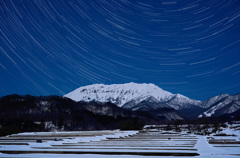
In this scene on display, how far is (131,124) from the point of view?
77.2 m

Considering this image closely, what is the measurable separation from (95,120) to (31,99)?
5898 cm

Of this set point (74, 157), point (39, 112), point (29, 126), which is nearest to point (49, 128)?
point (29, 126)

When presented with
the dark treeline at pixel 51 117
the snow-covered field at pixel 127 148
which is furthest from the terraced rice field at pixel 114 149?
the dark treeline at pixel 51 117

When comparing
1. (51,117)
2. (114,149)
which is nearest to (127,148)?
(114,149)

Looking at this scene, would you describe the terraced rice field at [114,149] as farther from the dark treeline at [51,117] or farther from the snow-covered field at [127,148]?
the dark treeline at [51,117]

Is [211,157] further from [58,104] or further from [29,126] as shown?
[58,104]

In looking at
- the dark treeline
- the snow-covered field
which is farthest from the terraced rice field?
the dark treeline

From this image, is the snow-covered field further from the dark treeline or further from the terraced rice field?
the dark treeline

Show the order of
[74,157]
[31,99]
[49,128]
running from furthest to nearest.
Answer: [31,99] → [49,128] → [74,157]

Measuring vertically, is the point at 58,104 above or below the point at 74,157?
above

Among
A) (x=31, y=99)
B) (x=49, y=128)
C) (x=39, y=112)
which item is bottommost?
(x=49, y=128)

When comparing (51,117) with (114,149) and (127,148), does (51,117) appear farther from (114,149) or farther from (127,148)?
(114,149)

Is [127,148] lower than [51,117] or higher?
lower

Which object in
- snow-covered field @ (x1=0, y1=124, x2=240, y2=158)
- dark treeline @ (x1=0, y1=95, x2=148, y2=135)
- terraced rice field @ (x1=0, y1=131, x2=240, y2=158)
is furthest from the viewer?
dark treeline @ (x1=0, y1=95, x2=148, y2=135)
